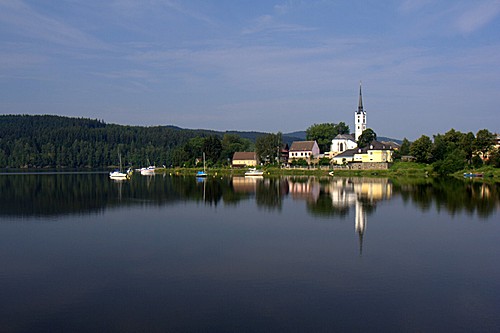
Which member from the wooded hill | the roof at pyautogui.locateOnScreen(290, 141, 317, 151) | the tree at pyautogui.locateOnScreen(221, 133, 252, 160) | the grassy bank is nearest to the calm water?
the grassy bank

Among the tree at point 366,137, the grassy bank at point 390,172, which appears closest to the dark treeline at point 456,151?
the grassy bank at point 390,172

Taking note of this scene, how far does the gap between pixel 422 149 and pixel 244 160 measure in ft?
112

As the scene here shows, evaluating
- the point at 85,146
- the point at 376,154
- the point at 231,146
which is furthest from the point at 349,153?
the point at 85,146

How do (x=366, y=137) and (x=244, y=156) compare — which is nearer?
(x=366, y=137)

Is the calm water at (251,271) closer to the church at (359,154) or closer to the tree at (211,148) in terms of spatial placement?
the church at (359,154)

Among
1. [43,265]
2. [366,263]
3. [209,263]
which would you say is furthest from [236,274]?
[43,265]

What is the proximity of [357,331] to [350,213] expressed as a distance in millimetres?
18214

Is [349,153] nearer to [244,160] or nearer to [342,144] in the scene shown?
[342,144]

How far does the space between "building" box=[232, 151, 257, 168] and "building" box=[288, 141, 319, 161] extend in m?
7.00

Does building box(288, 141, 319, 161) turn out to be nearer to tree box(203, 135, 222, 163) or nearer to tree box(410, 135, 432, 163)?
tree box(203, 135, 222, 163)

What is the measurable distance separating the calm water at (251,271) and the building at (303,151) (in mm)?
60738

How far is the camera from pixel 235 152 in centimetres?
9731

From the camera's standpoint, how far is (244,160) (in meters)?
92.9

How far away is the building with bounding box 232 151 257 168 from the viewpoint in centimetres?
9200
